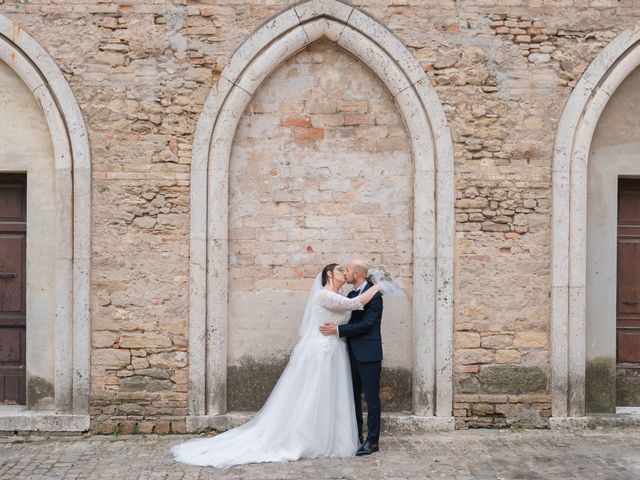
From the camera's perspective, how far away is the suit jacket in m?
5.98

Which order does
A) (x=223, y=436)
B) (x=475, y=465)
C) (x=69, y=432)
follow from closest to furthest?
(x=475, y=465) → (x=223, y=436) → (x=69, y=432)

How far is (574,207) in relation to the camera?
6613mm

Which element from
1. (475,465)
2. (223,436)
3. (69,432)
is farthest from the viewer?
(69,432)

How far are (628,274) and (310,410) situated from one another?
350cm

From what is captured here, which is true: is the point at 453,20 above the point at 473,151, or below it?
above

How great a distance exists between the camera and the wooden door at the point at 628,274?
698cm

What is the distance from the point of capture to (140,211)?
21.4 feet

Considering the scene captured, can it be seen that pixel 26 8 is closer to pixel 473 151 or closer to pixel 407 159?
pixel 407 159

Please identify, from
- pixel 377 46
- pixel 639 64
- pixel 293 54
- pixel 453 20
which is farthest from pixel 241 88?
pixel 639 64

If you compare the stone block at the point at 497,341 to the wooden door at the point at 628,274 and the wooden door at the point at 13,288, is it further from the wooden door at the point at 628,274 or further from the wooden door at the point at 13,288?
the wooden door at the point at 13,288

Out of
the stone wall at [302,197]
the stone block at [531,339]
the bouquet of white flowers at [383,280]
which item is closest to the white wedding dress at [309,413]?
the bouquet of white flowers at [383,280]

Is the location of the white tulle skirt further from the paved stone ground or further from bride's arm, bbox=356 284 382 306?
bride's arm, bbox=356 284 382 306

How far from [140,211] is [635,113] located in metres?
4.81

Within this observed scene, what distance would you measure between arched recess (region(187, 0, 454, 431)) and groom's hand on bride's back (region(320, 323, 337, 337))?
1010mm
